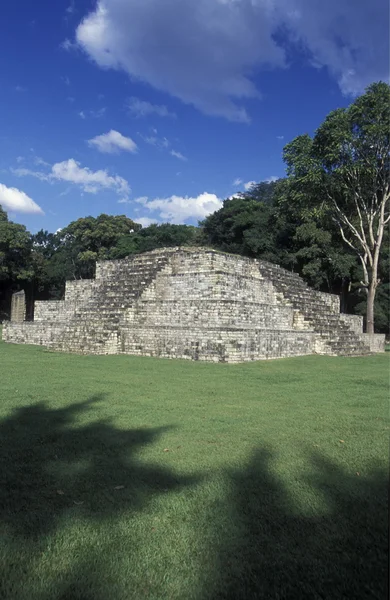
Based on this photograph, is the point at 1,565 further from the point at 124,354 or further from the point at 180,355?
the point at 124,354

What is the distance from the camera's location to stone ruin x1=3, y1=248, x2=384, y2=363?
41.4 feet

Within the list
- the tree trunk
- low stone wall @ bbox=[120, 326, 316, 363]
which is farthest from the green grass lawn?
the tree trunk

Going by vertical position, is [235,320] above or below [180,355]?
above

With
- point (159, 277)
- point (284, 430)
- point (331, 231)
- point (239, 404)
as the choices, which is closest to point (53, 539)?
point (284, 430)

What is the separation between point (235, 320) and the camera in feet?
43.4

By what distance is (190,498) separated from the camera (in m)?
3.12

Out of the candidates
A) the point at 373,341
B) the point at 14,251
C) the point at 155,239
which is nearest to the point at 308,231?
the point at 373,341

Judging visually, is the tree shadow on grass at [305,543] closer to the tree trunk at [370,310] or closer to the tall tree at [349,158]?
the tall tree at [349,158]

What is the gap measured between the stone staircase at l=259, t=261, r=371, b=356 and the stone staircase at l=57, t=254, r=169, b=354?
180 inches

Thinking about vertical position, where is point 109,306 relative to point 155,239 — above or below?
below

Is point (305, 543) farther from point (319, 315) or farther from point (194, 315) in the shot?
point (319, 315)

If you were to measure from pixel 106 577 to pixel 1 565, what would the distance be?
541mm

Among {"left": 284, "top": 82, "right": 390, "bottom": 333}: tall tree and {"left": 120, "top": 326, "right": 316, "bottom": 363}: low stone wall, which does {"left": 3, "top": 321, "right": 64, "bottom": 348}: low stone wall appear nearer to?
{"left": 120, "top": 326, "right": 316, "bottom": 363}: low stone wall

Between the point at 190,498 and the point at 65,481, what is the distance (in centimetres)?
96
